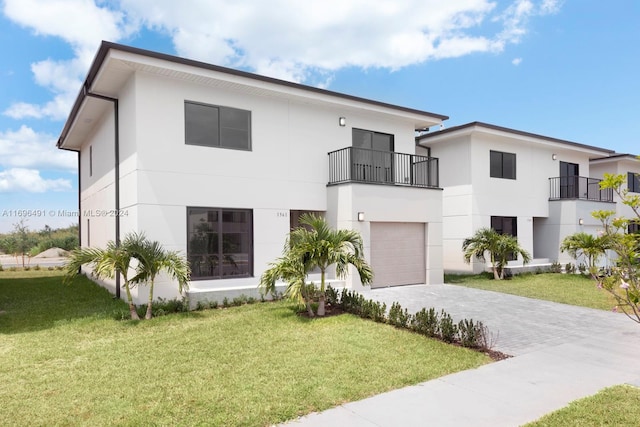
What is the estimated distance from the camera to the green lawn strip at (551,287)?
1164cm

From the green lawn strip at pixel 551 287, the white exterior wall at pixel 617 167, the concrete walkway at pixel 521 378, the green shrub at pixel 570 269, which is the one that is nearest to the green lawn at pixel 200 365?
the concrete walkway at pixel 521 378

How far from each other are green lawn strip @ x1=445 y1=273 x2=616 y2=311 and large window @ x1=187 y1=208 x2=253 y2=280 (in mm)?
8203

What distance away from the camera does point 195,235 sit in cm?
1081

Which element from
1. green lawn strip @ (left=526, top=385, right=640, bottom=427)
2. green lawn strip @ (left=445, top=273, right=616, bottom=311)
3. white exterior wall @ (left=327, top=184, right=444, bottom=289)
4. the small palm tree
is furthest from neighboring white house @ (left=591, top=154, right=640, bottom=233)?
the small palm tree

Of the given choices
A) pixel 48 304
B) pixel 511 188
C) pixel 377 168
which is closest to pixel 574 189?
pixel 511 188

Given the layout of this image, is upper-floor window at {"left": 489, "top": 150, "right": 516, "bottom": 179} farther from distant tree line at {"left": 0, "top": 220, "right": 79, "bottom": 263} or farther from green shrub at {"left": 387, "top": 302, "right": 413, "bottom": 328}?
distant tree line at {"left": 0, "top": 220, "right": 79, "bottom": 263}

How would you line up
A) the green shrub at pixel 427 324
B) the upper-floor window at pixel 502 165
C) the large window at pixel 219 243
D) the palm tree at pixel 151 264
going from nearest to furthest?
the green shrub at pixel 427 324 → the palm tree at pixel 151 264 → the large window at pixel 219 243 → the upper-floor window at pixel 502 165

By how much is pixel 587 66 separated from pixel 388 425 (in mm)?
15571

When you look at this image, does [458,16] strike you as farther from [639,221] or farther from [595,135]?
[595,135]

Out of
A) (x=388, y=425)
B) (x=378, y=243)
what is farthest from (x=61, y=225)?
(x=388, y=425)

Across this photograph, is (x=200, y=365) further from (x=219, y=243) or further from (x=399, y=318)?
(x=219, y=243)

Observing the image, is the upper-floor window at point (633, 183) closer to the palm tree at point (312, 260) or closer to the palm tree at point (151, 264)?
the palm tree at point (312, 260)

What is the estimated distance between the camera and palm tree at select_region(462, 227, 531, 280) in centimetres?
1582

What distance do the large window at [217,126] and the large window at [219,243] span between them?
6.35 feet
